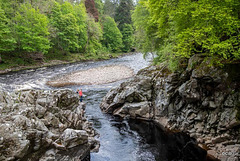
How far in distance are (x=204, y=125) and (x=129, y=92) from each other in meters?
7.78

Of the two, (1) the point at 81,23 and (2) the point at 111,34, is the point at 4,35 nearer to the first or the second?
(1) the point at 81,23

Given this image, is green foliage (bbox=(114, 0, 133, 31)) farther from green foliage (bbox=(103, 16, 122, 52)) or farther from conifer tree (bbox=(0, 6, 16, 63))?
conifer tree (bbox=(0, 6, 16, 63))

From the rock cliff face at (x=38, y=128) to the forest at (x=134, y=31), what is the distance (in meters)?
9.09

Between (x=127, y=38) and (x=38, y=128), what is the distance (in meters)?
78.7

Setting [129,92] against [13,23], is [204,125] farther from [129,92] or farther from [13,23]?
[13,23]

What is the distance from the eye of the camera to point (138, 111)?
16.0 meters

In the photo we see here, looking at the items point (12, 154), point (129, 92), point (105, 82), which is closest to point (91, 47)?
point (105, 82)

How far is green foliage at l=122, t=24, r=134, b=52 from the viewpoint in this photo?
82.3 meters

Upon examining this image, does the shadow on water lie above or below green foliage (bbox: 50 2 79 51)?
below

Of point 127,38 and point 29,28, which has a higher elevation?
point 127,38

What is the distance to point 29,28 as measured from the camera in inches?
1526

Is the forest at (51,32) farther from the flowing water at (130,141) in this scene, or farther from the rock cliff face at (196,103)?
the rock cliff face at (196,103)

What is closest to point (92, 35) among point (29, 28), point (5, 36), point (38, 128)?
point (29, 28)

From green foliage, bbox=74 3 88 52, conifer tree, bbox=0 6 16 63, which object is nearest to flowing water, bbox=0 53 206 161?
conifer tree, bbox=0 6 16 63
